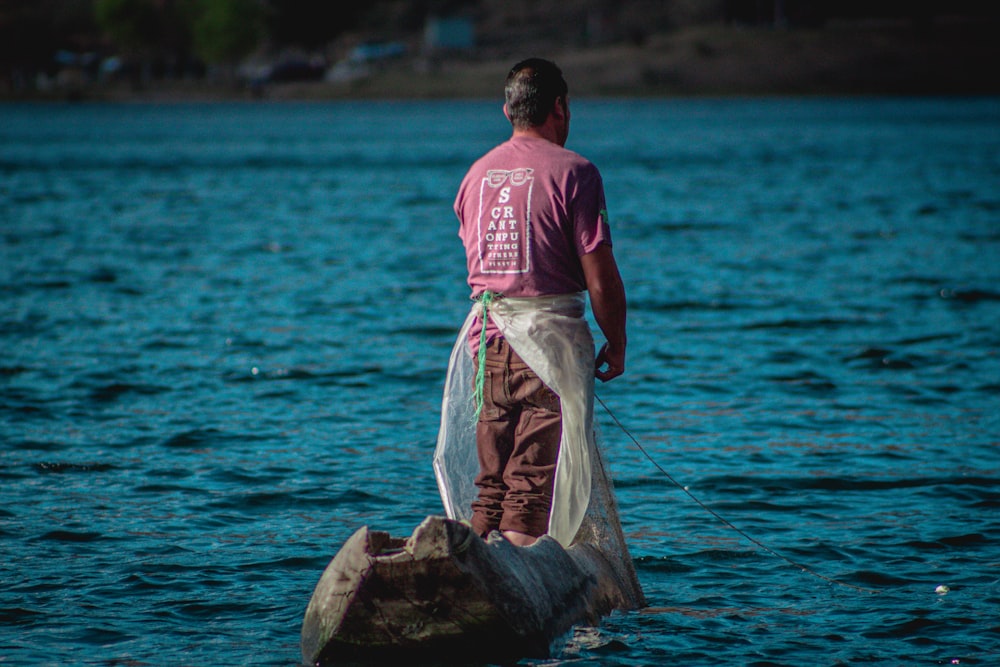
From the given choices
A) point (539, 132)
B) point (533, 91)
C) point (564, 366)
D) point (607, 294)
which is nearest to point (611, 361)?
point (564, 366)

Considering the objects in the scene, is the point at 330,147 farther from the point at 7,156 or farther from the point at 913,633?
the point at 913,633

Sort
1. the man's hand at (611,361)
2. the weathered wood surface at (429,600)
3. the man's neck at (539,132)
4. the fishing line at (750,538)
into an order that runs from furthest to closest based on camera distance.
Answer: the fishing line at (750,538), the man's hand at (611,361), the man's neck at (539,132), the weathered wood surface at (429,600)

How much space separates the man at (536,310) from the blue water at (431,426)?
827 mm

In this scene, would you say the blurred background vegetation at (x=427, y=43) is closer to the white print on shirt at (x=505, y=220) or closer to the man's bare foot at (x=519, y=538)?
the white print on shirt at (x=505, y=220)

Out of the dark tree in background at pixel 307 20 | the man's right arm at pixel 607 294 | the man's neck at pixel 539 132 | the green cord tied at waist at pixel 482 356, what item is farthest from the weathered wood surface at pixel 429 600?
the dark tree in background at pixel 307 20

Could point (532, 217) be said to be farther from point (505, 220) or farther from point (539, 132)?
point (539, 132)

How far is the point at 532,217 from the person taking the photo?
6.12m

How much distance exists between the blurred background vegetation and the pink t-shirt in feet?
376

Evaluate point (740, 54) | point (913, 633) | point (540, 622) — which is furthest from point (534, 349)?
point (740, 54)

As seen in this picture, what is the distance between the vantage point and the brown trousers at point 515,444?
6414 mm

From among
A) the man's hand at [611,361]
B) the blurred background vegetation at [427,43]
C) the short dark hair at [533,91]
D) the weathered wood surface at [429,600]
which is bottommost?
the weathered wood surface at [429,600]

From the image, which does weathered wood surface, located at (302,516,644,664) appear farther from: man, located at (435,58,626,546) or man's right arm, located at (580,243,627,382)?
man's right arm, located at (580,243,627,382)

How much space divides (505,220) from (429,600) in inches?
70.5

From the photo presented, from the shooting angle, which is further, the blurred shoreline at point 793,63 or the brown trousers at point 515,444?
the blurred shoreline at point 793,63
